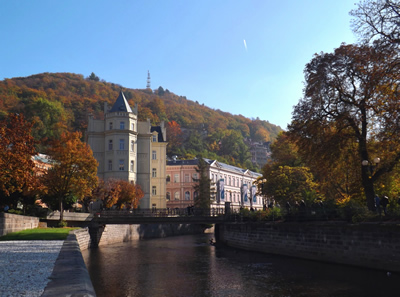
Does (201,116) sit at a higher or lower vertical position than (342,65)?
higher

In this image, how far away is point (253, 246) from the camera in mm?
35938

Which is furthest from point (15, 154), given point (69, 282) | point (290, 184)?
point (290, 184)

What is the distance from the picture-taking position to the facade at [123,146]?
64.0 metres

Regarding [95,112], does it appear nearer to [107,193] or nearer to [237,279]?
[107,193]

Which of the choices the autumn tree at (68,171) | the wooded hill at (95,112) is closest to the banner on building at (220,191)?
the wooded hill at (95,112)

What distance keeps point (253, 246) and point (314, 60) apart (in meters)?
16.6

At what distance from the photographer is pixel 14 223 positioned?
29359mm

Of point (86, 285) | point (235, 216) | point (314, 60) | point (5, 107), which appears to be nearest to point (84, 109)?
point (5, 107)

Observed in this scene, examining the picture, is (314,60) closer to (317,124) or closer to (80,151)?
(317,124)

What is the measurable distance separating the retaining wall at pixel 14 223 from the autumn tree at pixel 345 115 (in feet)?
71.7

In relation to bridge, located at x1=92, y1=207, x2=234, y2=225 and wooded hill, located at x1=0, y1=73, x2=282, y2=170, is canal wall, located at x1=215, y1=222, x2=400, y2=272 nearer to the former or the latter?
bridge, located at x1=92, y1=207, x2=234, y2=225

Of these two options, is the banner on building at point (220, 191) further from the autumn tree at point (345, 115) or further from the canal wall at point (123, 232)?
the autumn tree at point (345, 115)

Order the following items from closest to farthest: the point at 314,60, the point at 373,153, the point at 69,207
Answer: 1. the point at 373,153
2. the point at 314,60
3. the point at 69,207

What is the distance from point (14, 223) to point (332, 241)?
22032mm
